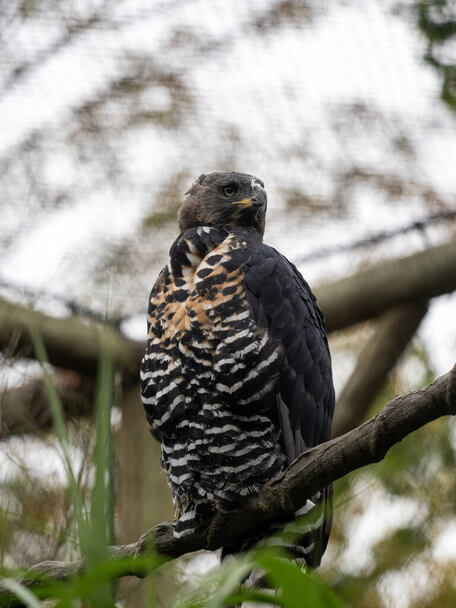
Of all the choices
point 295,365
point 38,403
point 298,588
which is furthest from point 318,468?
point 38,403

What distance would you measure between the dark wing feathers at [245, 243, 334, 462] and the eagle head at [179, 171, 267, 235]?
1.09ft

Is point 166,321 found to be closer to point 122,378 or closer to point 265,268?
point 265,268

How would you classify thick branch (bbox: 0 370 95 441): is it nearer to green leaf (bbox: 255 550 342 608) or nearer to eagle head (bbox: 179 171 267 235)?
eagle head (bbox: 179 171 267 235)

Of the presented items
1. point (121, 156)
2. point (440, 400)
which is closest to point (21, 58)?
point (121, 156)

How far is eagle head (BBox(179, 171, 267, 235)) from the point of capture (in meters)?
3.38

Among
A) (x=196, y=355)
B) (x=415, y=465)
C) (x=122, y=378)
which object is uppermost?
(x=196, y=355)

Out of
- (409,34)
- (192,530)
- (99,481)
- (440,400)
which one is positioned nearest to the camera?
(99,481)

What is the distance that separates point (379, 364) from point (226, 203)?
146cm

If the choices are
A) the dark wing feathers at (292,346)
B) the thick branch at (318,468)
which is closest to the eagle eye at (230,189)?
the dark wing feathers at (292,346)

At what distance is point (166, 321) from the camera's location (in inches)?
114

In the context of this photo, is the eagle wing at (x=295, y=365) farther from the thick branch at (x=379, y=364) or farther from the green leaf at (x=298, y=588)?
the green leaf at (x=298, y=588)

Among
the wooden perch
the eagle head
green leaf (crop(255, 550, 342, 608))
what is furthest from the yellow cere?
green leaf (crop(255, 550, 342, 608))

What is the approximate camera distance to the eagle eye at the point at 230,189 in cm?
346

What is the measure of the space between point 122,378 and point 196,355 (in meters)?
1.69
